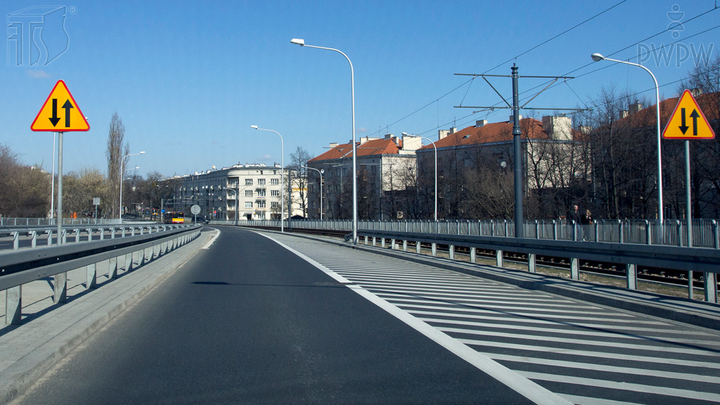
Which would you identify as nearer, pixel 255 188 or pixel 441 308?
pixel 441 308

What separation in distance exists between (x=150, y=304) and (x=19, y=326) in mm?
2804

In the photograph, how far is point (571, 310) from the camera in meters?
9.00

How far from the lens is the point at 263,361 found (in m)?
5.78

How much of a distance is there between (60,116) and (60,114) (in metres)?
0.03

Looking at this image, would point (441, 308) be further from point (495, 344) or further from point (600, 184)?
point (600, 184)

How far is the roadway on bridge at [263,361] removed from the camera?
15.4 feet

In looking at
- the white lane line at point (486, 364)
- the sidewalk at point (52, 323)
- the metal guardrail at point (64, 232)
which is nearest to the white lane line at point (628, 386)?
the white lane line at point (486, 364)

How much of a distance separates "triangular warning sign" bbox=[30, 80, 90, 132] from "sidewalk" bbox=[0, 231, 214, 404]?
278 centimetres

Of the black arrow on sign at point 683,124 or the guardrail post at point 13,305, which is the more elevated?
the black arrow on sign at point 683,124

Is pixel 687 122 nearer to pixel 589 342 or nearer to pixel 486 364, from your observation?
pixel 589 342

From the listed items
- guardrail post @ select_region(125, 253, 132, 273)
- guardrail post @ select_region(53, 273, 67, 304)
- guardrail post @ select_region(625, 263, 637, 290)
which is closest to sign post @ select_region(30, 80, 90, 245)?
guardrail post @ select_region(53, 273, 67, 304)

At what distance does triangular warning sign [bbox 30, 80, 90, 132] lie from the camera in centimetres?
918

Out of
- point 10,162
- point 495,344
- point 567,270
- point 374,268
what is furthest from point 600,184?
point 10,162

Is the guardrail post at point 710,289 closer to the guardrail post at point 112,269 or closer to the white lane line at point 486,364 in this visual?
the white lane line at point 486,364
